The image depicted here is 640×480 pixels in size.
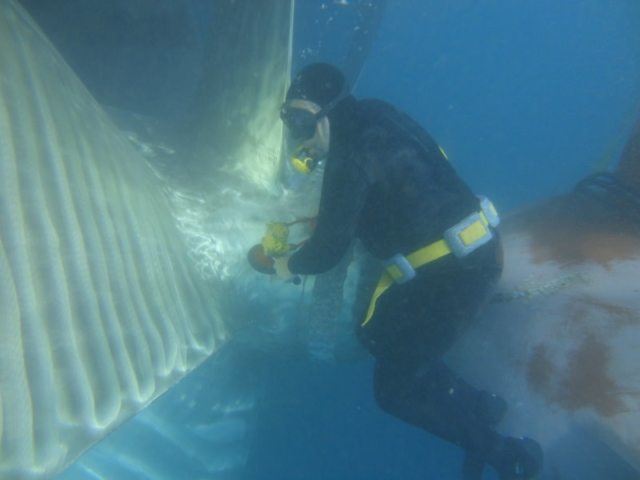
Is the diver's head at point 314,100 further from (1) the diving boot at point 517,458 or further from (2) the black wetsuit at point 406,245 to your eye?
(1) the diving boot at point 517,458

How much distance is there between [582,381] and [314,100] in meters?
2.56

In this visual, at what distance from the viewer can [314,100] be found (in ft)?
8.40

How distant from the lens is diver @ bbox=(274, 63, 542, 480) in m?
2.44

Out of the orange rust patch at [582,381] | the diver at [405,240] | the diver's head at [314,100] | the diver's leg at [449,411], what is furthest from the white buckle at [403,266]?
the orange rust patch at [582,381]

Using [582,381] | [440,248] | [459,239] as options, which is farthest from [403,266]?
[582,381]

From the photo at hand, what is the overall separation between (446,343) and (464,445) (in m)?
0.82

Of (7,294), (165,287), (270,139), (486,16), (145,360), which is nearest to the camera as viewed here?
(7,294)

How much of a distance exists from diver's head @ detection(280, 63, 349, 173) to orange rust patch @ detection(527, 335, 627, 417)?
221cm

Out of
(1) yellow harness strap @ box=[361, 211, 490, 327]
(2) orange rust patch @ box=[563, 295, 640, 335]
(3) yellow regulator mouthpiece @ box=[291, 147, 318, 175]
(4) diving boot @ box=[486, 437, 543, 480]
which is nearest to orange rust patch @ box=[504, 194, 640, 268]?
(2) orange rust patch @ box=[563, 295, 640, 335]

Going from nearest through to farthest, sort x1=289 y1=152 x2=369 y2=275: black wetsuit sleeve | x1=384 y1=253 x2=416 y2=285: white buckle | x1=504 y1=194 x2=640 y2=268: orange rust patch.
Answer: x1=289 y1=152 x2=369 y2=275: black wetsuit sleeve
x1=384 y1=253 x2=416 y2=285: white buckle
x1=504 y1=194 x2=640 y2=268: orange rust patch

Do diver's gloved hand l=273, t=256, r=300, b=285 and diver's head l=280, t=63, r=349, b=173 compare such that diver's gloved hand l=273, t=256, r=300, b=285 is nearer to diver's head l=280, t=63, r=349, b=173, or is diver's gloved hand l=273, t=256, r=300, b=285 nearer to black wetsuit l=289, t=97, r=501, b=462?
black wetsuit l=289, t=97, r=501, b=462

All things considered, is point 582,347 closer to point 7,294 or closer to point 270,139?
point 270,139

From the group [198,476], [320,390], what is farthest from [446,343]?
[320,390]

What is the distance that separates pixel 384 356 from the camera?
2.96m
